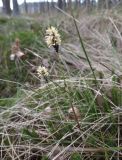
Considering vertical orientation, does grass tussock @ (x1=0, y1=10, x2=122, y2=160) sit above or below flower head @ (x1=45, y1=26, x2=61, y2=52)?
below

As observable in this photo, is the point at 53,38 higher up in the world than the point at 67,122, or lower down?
higher up

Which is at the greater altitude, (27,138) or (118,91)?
(118,91)

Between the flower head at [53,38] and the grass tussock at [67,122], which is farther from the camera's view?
the grass tussock at [67,122]

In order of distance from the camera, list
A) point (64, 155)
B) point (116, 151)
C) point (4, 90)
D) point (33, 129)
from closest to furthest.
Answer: point (116, 151)
point (64, 155)
point (33, 129)
point (4, 90)

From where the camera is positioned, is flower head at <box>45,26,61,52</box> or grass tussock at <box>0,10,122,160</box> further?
grass tussock at <box>0,10,122,160</box>

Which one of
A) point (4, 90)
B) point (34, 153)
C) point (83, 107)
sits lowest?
point (4, 90)

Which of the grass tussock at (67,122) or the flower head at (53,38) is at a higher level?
the flower head at (53,38)

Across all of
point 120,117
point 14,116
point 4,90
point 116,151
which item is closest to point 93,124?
point 120,117

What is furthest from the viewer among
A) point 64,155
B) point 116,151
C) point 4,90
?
point 4,90

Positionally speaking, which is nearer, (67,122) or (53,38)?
(53,38)

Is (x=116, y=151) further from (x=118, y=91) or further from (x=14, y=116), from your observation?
(x=14, y=116)

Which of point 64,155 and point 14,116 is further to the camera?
point 14,116
